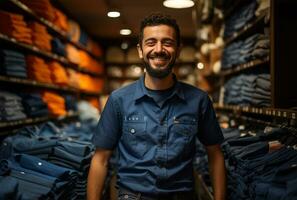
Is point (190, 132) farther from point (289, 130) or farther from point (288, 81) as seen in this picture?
point (288, 81)

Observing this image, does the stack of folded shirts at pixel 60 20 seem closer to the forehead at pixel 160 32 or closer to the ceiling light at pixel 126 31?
the ceiling light at pixel 126 31

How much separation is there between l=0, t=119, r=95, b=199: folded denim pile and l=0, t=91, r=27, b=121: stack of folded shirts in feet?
0.75

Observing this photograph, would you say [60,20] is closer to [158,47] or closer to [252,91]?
[252,91]

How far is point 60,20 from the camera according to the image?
569 centimetres

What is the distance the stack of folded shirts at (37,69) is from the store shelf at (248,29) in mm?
2409

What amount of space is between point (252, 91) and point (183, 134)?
1592 mm

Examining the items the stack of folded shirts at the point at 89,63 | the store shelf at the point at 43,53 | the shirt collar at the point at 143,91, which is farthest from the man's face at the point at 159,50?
the stack of folded shirts at the point at 89,63

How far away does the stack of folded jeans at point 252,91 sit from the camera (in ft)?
12.2

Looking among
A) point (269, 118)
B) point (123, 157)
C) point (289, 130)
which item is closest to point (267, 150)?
point (289, 130)

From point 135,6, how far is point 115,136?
1.55m

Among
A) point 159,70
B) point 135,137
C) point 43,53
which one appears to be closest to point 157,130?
point 135,137

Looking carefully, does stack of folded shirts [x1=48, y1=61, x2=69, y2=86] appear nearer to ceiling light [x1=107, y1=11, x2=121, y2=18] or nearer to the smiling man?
ceiling light [x1=107, y1=11, x2=121, y2=18]

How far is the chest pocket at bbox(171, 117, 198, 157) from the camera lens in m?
2.57

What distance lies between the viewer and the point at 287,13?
323 cm
